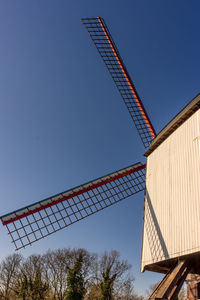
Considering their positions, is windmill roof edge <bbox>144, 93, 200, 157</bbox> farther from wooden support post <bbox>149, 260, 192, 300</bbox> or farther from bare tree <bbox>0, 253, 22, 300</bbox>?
bare tree <bbox>0, 253, 22, 300</bbox>

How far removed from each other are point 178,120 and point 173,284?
20.4 ft

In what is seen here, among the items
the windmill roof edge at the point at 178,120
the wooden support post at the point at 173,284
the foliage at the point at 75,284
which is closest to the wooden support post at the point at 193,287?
the wooden support post at the point at 173,284

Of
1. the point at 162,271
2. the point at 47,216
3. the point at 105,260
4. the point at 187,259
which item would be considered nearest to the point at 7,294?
the point at 105,260

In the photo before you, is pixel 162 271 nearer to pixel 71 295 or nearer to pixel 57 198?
pixel 57 198

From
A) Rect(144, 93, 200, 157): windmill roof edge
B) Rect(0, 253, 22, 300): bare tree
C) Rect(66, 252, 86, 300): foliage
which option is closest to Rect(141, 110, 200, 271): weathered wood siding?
Rect(144, 93, 200, 157): windmill roof edge

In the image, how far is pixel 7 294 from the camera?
3669cm

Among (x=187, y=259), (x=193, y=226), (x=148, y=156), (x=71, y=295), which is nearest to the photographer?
(x=193, y=226)

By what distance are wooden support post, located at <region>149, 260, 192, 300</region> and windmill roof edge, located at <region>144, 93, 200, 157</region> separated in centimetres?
541

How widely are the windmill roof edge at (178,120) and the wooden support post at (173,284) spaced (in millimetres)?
5409

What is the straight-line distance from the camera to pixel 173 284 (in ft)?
24.0

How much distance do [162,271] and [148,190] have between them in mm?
3602

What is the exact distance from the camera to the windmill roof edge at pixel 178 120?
923cm

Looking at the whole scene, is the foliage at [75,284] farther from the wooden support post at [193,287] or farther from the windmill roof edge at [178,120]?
the windmill roof edge at [178,120]

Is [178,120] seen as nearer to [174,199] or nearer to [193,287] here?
[174,199]
